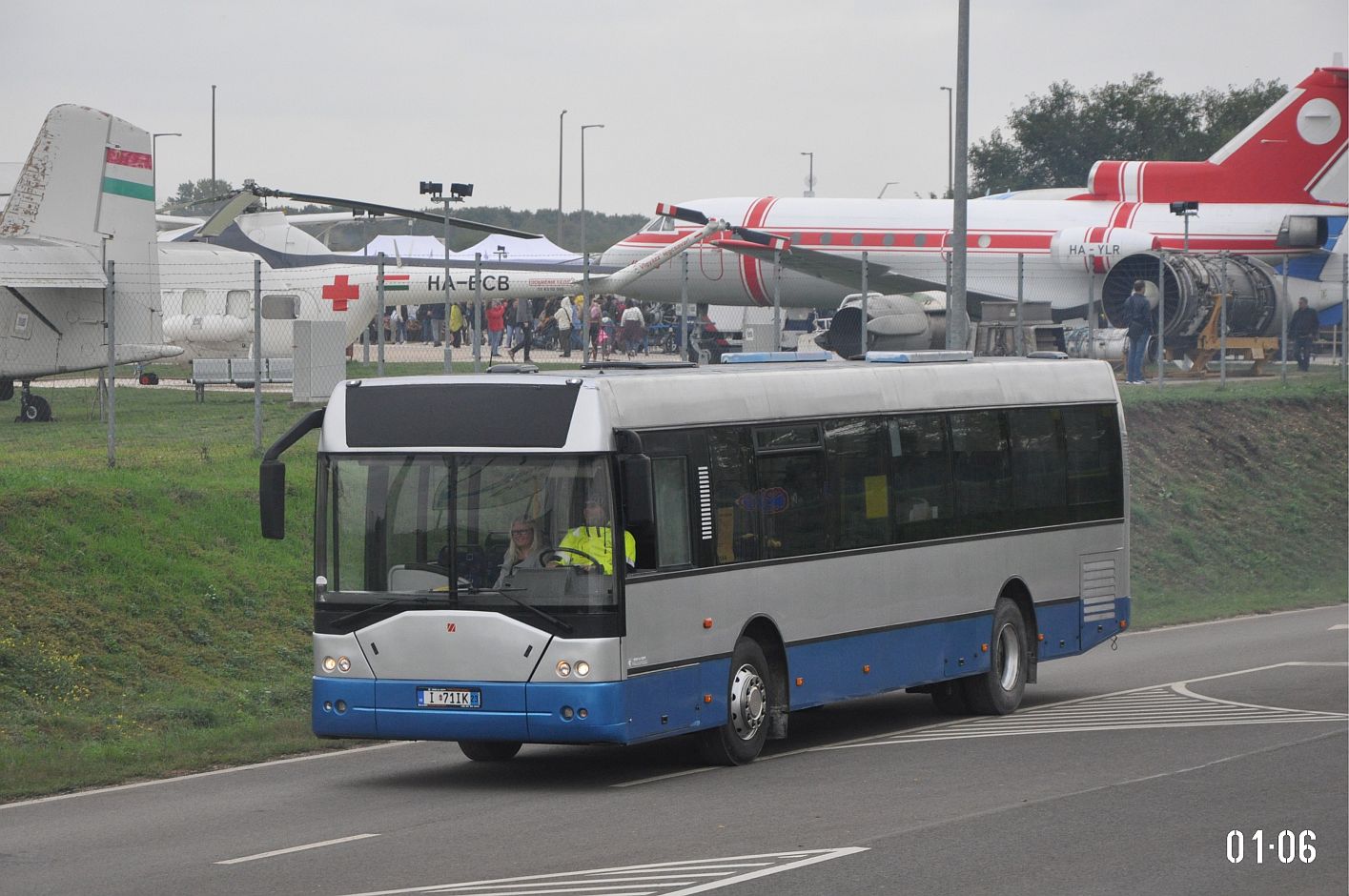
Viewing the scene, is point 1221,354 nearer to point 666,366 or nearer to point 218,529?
point 218,529

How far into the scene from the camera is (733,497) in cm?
1341

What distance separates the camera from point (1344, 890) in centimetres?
898

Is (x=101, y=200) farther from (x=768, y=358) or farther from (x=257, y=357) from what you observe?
(x=768, y=358)

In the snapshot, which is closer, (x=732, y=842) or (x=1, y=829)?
(x=732, y=842)

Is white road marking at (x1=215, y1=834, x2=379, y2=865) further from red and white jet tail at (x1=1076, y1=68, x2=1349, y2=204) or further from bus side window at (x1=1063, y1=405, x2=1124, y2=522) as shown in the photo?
red and white jet tail at (x1=1076, y1=68, x2=1349, y2=204)

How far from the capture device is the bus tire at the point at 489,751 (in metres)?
13.8

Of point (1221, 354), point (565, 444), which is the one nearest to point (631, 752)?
point (565, 444)

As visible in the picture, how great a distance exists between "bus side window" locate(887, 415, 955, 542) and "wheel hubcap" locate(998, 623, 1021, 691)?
52.1 inches

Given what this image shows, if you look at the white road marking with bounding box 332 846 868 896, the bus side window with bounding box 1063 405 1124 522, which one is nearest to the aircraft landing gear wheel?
the bus side window with bounding box 1063 405 1124 522

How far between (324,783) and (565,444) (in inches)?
109

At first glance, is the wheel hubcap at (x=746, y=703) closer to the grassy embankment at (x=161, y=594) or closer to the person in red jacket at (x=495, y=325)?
the grassy embankment at (x=161, y=594)

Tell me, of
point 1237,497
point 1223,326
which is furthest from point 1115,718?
point 1223,326
